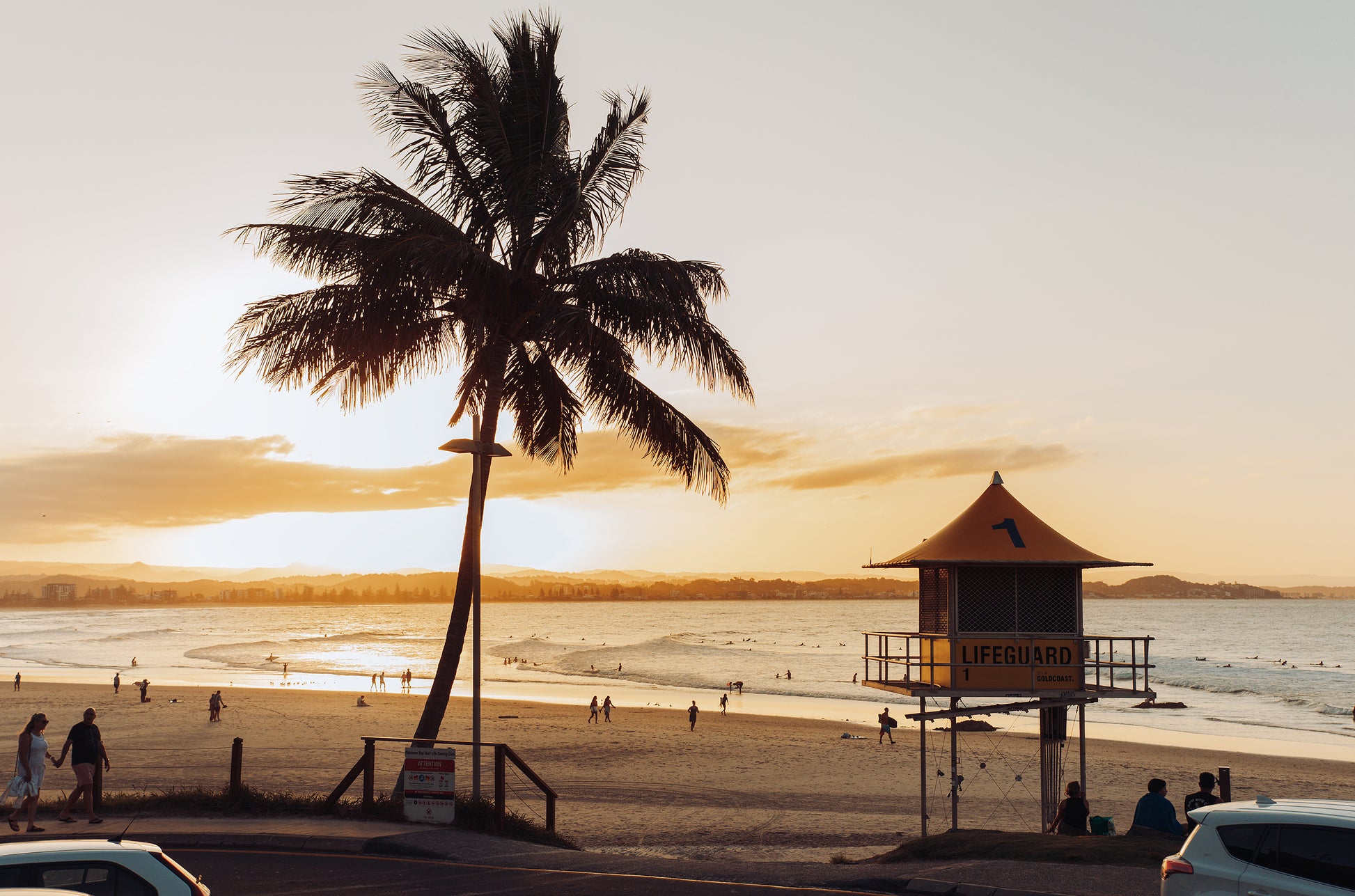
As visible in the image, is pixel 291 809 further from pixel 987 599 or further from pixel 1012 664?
pixel 1012 664

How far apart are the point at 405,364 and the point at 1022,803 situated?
67.7 feet

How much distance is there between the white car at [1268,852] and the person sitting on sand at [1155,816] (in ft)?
19.9

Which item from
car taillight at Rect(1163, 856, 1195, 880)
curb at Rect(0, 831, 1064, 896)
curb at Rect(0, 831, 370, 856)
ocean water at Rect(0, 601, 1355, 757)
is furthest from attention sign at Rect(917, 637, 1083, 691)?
ocean water at Rect(0, 601, 1355, 757)

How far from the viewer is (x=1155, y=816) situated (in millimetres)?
14062

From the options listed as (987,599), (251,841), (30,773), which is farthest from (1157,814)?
(30,773)

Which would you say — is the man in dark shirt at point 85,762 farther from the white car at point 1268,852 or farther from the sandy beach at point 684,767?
the white car at point 1268,852

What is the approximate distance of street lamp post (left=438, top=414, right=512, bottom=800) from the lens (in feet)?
49.9

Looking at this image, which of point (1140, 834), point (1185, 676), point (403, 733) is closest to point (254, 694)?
point (403, 733)

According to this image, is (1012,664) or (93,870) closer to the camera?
(93,870)

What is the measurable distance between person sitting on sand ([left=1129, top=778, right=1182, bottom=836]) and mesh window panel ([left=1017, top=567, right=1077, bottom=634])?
478 cm

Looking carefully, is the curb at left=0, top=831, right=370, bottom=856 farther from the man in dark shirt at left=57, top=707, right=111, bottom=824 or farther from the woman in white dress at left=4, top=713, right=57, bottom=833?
the man in dark shirt at left=57, top=707, right=111, bottom=824

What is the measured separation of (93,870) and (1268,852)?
28.1ft

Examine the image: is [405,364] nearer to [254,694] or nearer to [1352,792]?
[1352,792]

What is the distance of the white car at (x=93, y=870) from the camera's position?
263 inches
